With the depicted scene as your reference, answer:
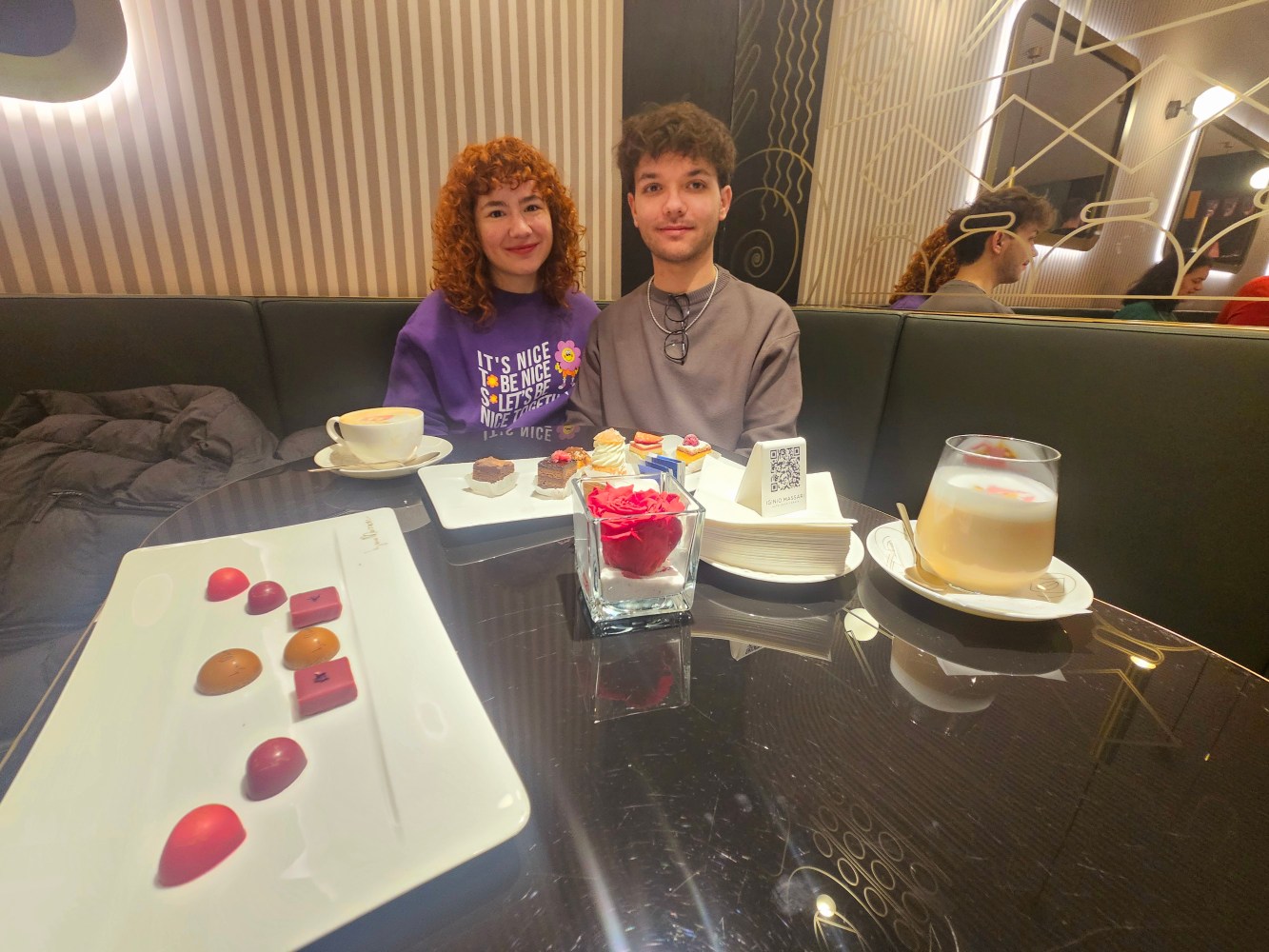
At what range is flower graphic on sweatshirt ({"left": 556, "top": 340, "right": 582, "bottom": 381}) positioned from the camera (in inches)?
66.8

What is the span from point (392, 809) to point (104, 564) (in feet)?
4.16

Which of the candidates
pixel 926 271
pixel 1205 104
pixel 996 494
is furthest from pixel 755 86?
pixel 996 494

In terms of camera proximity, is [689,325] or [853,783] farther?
[689,325]

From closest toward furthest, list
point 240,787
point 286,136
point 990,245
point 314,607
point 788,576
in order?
point 240,787
point 314,607
point 788,576
point 990,245
point 286,136

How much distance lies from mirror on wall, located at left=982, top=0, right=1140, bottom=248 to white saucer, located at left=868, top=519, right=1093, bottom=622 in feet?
3.54

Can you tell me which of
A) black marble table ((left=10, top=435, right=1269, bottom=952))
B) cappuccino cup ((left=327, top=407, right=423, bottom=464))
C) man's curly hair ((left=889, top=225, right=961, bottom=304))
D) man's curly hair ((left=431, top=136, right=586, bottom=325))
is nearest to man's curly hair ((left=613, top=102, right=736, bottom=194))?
man's curly hair ((left=431, top=136, right=586, bottom=325))

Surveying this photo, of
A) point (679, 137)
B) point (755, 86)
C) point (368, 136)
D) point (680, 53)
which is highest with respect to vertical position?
point (680, 53)

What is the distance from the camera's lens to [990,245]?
143 centimetres

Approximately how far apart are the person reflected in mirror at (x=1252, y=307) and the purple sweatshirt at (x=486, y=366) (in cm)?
148

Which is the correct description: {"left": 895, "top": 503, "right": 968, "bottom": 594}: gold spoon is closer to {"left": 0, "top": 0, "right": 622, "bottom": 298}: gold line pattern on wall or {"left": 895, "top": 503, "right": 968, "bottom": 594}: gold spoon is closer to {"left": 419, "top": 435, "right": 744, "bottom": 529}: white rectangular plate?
{"left": 419, "top": 435, "right": 744, "bottom": 529}: white rectangular plate

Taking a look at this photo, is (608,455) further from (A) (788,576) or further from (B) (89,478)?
(B) (89,478)

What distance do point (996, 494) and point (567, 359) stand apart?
1.36m

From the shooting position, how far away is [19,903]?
27cm

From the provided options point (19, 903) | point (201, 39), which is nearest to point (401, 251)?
point (201, 39)
